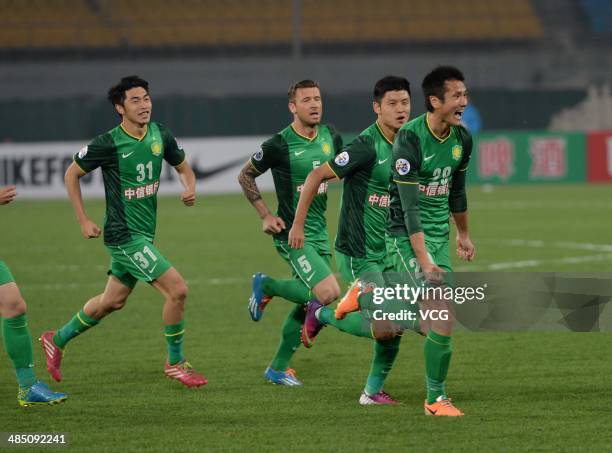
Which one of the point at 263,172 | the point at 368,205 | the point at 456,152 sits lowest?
the point at 368,205

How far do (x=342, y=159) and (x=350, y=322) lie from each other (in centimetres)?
107

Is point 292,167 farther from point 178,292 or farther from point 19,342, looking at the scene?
point 19,342

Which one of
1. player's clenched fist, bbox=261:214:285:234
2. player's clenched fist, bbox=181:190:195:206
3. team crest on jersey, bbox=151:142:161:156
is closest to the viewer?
player's clenched fist, bbox=261:214:285:234

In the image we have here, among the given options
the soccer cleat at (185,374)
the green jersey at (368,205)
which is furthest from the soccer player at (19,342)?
the green jersey at (368,205)

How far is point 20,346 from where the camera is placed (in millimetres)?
7258

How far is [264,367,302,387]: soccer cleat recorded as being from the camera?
26.3ft

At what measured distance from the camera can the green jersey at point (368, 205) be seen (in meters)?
7.59

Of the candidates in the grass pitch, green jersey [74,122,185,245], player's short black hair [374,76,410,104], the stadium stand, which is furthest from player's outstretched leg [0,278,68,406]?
the stadium stand

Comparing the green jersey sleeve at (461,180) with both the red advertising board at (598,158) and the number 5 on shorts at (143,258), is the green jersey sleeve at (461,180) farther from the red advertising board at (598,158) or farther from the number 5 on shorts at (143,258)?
the red advertising board at (598,158)

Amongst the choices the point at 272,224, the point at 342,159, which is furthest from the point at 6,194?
the point at 342,159

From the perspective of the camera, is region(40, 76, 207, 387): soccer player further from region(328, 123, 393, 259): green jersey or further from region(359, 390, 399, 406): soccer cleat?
region(359, 390, 399, 406): soccer cleat

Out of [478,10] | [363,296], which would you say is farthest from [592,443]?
[478,10]

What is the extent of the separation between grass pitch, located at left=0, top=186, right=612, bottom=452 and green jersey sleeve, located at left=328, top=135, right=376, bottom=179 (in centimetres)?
146

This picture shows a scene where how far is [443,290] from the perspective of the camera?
263 inches
